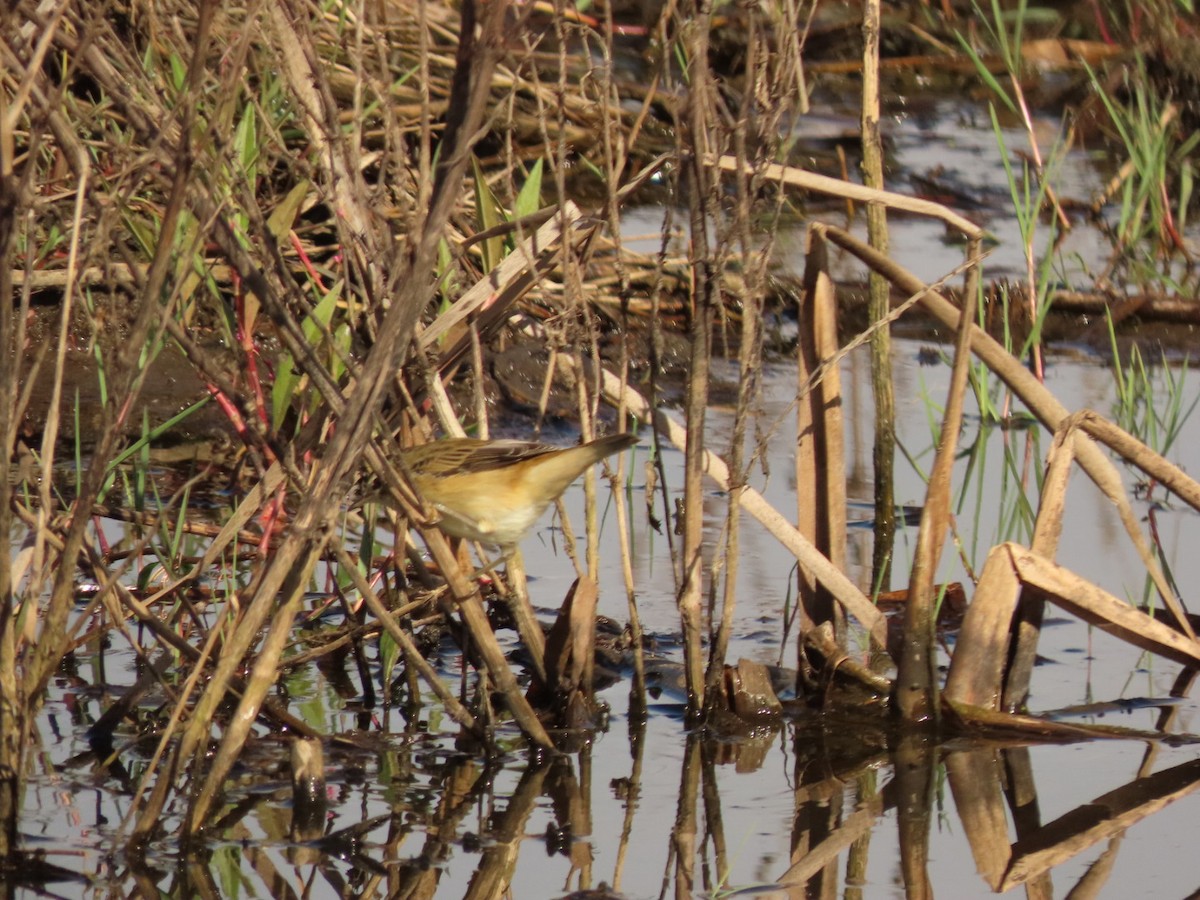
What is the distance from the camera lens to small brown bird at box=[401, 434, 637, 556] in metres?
4.30

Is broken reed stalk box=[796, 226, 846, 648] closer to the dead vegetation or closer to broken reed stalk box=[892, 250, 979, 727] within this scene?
the dead vegetation

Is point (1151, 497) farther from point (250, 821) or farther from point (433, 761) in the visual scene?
point (250, 821)

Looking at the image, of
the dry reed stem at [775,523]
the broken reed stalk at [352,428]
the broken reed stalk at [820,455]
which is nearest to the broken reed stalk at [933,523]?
the dry reed stem at [775,523]

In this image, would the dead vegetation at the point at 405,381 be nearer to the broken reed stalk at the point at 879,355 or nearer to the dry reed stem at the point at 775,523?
the dry reed stem at the point at 775,523

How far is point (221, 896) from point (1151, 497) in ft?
12.9

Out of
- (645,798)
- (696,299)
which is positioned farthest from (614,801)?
(696,299)

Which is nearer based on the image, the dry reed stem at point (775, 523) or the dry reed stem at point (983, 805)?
the dry reed stem at point (983, 805)

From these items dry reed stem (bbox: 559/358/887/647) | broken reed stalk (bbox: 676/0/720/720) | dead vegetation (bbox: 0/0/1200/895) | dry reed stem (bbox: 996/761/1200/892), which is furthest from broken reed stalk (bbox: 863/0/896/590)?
dry reed stem (bbox: 996/761/1200/892)

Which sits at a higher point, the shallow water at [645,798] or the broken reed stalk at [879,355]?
the broken reed stalk at [879,355]

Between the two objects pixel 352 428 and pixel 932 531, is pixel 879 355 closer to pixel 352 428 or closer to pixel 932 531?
pixel 932 531

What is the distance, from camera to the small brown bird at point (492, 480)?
4305 millimetres

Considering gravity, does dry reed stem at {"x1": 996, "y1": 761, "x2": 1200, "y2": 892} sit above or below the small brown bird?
below

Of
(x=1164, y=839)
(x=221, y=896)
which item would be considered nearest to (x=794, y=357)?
(x=1164, y=839)

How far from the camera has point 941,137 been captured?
11.7 meters
